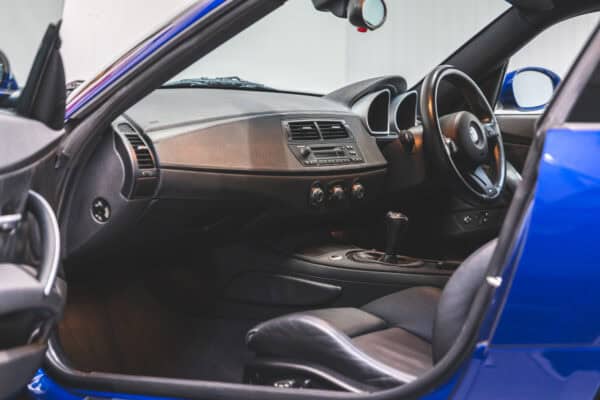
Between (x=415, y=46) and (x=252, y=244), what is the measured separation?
11.2 feet

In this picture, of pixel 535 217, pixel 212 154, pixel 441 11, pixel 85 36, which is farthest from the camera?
pixel 441 11

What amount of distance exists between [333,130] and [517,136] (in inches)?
37.6

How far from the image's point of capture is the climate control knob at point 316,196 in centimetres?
197

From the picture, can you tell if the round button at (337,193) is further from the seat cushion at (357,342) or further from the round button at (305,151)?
the seat cushion at (357,342)

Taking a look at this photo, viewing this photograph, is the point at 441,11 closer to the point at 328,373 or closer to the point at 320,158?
the point at 320,158

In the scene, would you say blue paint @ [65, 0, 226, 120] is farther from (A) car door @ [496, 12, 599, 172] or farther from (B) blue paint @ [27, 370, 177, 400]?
(A) car door @ [496, 12, 599, 172]

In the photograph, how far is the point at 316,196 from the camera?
1984mm

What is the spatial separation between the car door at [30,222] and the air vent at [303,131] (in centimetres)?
89

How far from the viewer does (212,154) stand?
1721mm

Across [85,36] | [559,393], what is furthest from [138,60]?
[85,36]

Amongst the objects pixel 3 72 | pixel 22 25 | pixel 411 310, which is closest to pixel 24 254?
pixel 411 310

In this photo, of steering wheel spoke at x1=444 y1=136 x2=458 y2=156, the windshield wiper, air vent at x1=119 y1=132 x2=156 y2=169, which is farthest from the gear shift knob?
air vent at x1=119 y1=132 x2=156 y2=169

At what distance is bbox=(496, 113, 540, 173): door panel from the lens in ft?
8.51

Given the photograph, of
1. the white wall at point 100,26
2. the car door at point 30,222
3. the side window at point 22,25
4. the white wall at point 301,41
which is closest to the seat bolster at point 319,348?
the car door at point 30,222
